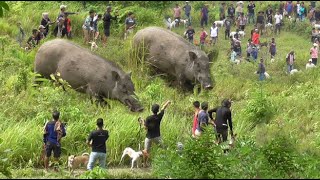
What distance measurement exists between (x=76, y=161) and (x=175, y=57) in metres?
7.00

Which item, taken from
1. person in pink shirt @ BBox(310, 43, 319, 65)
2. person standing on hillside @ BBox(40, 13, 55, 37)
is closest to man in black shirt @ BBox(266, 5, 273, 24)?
person in pink shirt @ BBox(310, 43, 319, 65)

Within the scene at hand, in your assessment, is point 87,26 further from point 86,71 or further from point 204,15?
point 204,15

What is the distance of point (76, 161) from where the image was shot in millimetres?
11148

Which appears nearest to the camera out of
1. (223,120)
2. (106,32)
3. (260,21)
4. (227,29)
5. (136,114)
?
(223,120)

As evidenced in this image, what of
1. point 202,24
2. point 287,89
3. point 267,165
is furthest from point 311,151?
point 202,24

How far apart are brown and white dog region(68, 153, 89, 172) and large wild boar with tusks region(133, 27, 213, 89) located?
620cm

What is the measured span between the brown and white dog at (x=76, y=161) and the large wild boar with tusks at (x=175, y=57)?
244 inches

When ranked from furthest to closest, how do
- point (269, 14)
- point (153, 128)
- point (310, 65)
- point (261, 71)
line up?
1. point (269, 14)
2. point (310, 65)
3. point (261, 71)
4. point (153, 128)

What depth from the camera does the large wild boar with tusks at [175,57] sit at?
1703 centimetres

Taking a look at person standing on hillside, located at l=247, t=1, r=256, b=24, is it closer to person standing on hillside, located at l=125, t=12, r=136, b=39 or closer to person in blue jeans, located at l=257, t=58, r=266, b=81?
person in blue jeans, located at l=257, t=58, r=266, b=81

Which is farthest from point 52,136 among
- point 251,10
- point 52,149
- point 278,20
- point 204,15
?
point 251,10

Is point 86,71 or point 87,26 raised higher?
point 86,71

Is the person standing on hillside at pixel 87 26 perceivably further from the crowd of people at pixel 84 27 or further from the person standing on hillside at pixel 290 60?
the person standing on hillside at pixel 290 60

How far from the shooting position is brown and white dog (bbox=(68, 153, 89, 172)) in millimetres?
11070
